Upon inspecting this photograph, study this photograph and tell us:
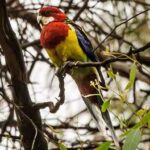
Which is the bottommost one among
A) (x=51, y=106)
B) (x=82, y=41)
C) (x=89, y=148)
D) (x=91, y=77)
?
(x=89, y=148)

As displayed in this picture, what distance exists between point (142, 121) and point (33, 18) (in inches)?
77.5

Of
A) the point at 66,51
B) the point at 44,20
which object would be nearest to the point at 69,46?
the point at 66,51

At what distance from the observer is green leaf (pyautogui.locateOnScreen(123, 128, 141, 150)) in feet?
3.64

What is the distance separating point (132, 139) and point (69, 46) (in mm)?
1313

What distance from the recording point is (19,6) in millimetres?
2971

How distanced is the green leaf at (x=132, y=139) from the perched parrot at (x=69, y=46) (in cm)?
112

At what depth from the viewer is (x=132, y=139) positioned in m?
1.12

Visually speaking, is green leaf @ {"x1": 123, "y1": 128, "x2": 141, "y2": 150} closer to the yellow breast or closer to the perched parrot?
the perched parrot

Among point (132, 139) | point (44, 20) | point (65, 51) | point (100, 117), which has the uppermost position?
point (44, 20)

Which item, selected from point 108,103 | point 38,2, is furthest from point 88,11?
point 108,103

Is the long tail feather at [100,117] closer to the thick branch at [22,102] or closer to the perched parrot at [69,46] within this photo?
the perched parrot at [69,46]

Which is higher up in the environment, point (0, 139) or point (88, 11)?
point (88, 11)

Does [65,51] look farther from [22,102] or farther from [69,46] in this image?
[22,102]

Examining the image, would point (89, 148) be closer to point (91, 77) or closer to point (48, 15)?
point (91, 77)
